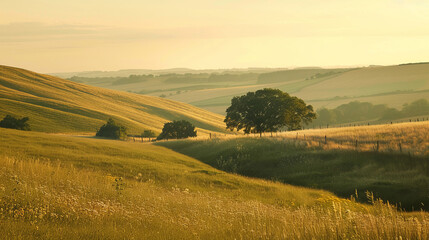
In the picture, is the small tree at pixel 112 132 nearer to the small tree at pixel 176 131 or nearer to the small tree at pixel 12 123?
the small tree at pixel 176 131

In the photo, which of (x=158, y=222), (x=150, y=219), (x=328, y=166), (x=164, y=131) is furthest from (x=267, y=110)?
(x=158, y=222)

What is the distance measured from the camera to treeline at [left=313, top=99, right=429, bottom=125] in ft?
417

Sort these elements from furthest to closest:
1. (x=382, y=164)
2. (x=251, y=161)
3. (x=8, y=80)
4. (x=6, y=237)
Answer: (x=8, y=80)
(x=251, y=161)
(x=382, y=164)
(x=6, y=237)

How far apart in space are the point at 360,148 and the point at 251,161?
10604mm

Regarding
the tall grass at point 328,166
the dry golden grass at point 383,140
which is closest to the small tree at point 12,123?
the tall grass at point 328,166

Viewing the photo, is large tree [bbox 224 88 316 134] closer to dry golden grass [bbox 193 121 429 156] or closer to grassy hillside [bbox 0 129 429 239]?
dry golden grass [bbox 193 121 429 156]

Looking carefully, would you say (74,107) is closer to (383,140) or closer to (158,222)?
(383,140)

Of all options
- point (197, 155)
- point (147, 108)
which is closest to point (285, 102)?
point (197, 155)

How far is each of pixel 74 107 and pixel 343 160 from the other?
86124mm

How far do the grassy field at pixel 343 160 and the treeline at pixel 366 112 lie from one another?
298ft

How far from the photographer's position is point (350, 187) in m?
28.1

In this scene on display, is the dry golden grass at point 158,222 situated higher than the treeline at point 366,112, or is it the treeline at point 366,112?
the dry golden grass at point 158,222

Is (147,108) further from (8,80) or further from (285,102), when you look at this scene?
(285,102)

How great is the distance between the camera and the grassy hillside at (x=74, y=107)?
302 feet
